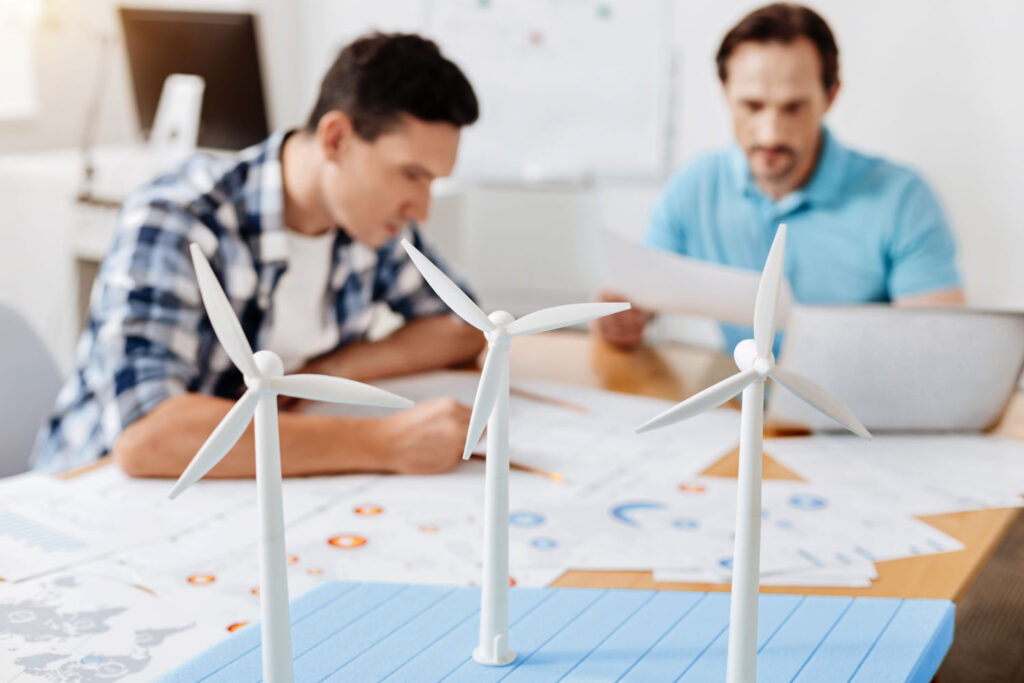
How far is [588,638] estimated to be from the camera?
81cm

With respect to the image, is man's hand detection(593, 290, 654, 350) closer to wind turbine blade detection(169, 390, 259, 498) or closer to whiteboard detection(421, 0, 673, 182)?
wind turbine blade detection(169, 390, 259, 498)

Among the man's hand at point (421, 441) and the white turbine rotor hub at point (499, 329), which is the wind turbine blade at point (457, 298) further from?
the man's hand at point (421, 441)

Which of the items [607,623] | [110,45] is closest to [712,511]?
[607,623]

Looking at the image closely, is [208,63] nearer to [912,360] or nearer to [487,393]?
[912,360]

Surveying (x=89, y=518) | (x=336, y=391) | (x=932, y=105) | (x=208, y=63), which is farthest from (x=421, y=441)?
(x=208, y=63)

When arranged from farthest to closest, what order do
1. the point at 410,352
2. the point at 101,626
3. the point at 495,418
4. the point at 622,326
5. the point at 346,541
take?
the point at 622,326
the point at 410,352
the point at 346,541
the point at 101,626
the point at 495,418

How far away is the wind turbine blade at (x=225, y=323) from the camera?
0.61 metres

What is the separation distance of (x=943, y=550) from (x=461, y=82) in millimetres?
866

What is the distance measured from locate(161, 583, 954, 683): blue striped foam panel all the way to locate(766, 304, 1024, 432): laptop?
1.66 feet

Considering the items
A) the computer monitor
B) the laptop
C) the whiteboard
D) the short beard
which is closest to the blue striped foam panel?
the laptop

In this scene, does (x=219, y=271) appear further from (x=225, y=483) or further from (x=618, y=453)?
(x=618, y=453)

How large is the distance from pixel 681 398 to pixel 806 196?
1.94ft

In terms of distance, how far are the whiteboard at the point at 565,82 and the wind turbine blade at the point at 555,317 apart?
284 centimetres

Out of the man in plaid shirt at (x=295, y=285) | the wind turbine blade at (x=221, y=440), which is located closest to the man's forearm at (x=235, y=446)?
the man in plaid shirt at (x=295, y=285)
